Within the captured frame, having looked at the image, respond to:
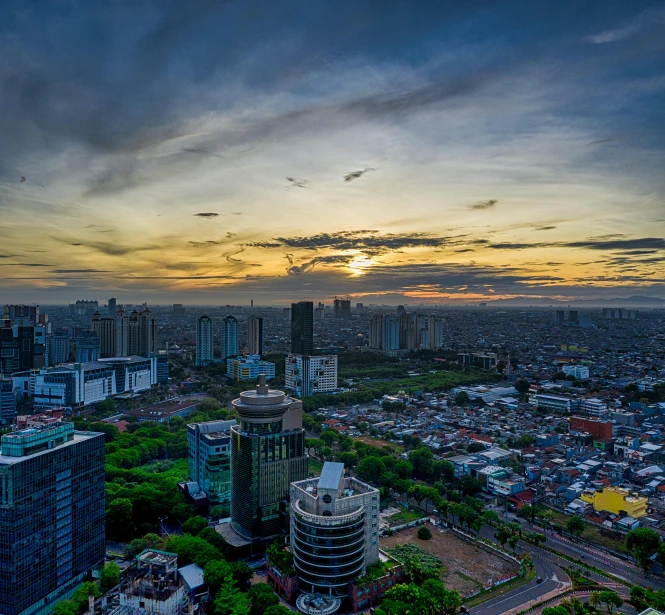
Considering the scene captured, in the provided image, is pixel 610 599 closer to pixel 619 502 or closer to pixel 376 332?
pixel 619 502

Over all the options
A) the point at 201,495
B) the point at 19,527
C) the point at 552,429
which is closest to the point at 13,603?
the point at 19,527

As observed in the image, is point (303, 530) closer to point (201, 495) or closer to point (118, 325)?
point (201, 495)

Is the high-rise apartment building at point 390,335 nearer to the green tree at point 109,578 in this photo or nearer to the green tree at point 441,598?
the green tree at point 441,598

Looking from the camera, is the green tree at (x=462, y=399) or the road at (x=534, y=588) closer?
the road at (x=534, y=588)

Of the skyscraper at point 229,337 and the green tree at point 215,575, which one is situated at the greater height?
the skyscraper at point 229,337

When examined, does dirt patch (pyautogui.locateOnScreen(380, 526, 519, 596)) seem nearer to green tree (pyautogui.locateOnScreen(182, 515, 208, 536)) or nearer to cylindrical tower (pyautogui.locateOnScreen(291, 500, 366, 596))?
cylindrical tower (pyautogui.locateOnScreen(291, 500, 366, 596))

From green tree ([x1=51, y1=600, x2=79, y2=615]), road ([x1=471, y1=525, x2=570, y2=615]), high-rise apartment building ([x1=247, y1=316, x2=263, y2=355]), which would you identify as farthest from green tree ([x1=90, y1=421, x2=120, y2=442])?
high-rise apartment building ([x1=247, y1=316, x2=263, y2=355])

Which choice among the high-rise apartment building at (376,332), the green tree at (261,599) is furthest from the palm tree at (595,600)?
the high-rise apartment building at (376,332)
